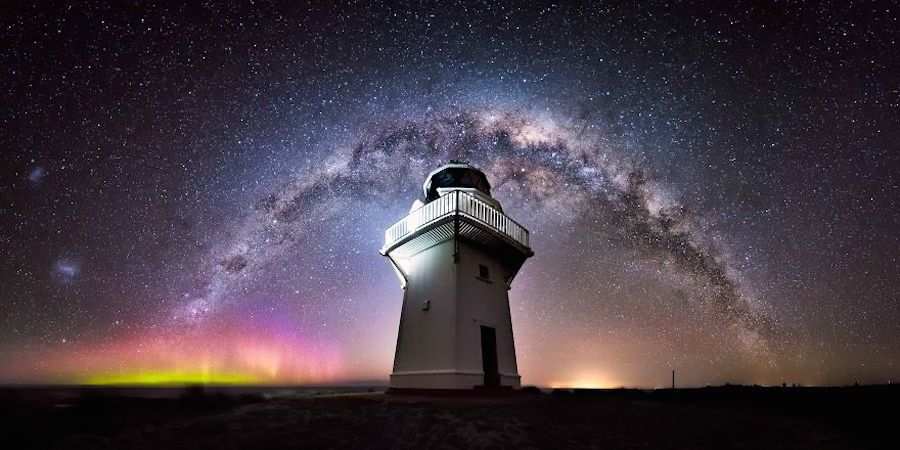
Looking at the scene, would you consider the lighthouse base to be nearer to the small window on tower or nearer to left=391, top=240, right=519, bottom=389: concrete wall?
left=391, top=240, right=519, bottom=389: concrete wall

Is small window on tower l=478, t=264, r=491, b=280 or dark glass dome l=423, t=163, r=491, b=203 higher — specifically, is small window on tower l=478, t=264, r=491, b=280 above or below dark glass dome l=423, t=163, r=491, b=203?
below

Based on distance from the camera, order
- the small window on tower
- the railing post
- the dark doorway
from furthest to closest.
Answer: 1. the small window on tower
2. the dark doorway
3. the railing post

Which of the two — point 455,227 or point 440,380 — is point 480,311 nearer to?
point 440,380

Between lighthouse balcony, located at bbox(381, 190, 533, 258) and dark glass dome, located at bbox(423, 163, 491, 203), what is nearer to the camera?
lighthouse balcony, located at bbox(381, 190, 533, 258)

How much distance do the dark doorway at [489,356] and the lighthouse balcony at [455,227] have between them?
328cm

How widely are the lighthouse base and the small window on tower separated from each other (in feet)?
11.4

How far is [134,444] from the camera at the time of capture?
6.51 meters

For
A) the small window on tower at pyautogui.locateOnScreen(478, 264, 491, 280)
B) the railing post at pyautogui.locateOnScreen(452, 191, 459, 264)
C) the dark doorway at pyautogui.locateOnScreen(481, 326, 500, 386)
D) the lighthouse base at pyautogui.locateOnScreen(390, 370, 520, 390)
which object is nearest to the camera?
the lighthouse base at pyautogui.locateOnScreen(390, 370, 520, 390)

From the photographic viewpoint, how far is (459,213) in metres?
13.5

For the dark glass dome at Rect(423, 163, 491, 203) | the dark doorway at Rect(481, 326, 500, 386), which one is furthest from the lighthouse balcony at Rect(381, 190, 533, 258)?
the dark doorway at Rect(481, 326, 500, 386)

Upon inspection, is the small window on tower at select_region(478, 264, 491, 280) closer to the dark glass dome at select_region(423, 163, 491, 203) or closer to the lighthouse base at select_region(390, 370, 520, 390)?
the lighthouse base at select_region(390, 370, 520, 390)

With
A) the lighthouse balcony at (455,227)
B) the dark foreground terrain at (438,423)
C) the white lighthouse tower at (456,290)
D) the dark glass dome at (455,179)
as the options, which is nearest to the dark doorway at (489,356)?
the white lighthouse tower at (456,290)

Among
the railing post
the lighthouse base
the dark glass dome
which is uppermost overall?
the dark glass dome

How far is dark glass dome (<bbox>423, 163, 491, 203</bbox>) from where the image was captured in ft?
56.0
